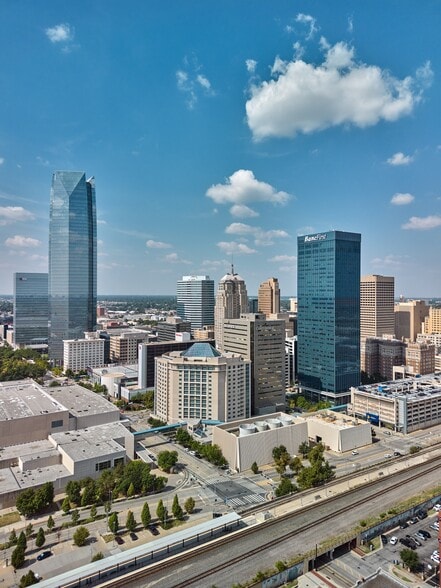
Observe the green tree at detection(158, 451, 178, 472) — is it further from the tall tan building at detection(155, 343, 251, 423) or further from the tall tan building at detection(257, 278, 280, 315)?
the tall tan building at detection(257, 278, 280, 315)

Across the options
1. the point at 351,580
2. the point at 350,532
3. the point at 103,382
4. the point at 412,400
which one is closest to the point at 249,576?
the point at 351,580

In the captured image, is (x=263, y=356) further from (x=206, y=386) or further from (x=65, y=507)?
(x=65, y=507)

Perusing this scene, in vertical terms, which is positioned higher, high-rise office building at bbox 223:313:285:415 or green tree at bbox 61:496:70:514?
high-rise office building at bbox 223:313:285:415

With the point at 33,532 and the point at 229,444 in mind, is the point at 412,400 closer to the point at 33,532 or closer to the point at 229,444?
the point at 229,444

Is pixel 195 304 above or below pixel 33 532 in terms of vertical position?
above

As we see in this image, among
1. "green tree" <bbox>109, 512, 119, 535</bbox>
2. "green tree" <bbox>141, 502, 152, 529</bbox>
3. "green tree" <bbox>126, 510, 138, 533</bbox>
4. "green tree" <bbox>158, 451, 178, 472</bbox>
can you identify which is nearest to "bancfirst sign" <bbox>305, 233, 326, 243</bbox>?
"green tree" <bbox>158, 451, 178, 472</bbox>
